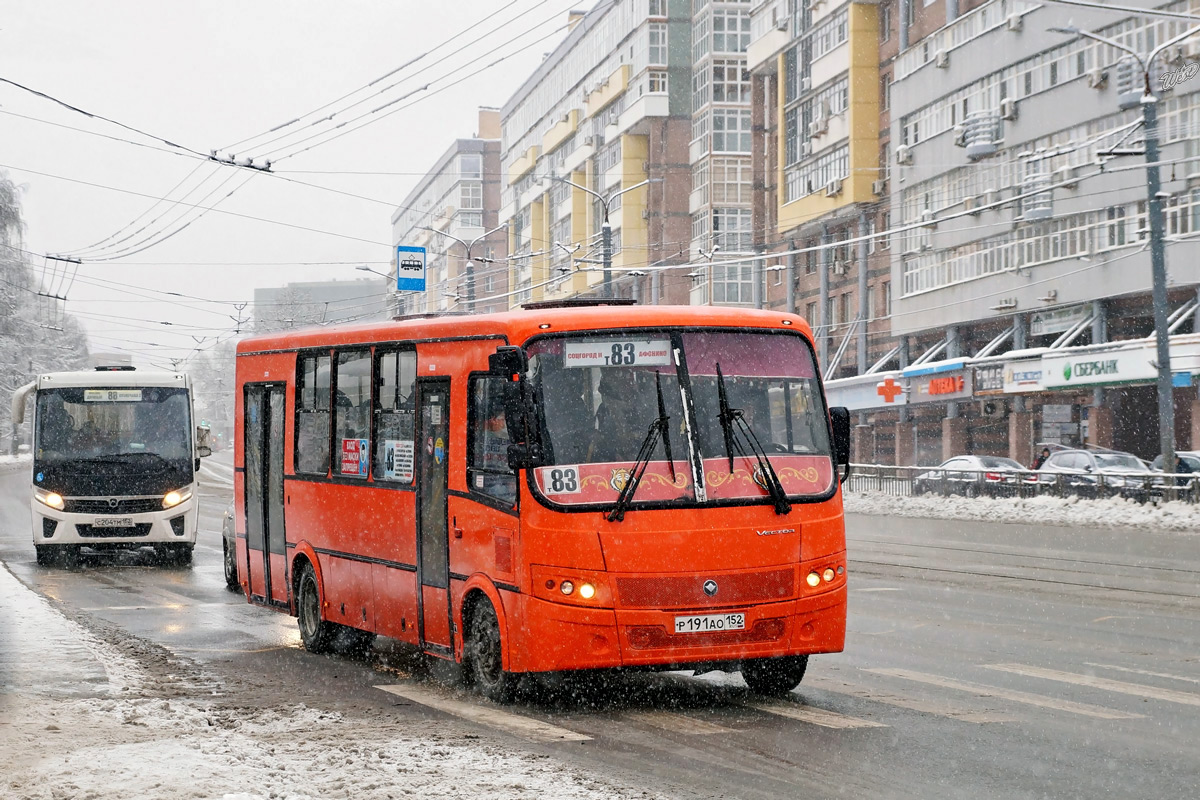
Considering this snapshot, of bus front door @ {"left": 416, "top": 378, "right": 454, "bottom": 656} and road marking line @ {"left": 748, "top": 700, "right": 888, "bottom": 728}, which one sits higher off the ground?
bus front door @ {"left": 416, "top": 378, "right": 454, "bottom": 656}

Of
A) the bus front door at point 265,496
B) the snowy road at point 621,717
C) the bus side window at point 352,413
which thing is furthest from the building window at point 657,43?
the bus side window at point 352,413

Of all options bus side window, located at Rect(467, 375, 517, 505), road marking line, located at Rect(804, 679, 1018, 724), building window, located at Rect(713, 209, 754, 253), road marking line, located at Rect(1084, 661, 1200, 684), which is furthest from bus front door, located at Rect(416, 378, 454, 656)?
building window, located at Rect(713, 209, 754, 253)

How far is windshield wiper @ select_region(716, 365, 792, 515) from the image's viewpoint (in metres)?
9.70

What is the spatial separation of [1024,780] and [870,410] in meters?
59.2

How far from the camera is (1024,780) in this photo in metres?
7.20

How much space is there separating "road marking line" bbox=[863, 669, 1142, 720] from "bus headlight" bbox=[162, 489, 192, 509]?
45.5 feet

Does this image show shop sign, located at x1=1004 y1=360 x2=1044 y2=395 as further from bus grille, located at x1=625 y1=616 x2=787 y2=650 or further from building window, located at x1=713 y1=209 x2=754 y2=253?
bus grille, located at x1=625 y1=616 x2=787 y2=650

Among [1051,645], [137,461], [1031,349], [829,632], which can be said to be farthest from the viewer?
[1031,349]

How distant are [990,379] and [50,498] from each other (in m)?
37.1

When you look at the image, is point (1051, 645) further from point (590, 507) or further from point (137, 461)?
point (137, 461)

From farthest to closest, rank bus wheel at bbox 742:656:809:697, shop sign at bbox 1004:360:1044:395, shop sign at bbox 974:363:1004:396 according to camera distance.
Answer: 1. shop sign at bbox 974:363:1004:396
2. shop sign at bbox 1004:360:1044:395
3. bus wheel at bbox 742:656:809:697

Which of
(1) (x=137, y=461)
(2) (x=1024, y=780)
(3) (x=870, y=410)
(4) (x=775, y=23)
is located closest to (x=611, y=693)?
(2) (x=1024, y=780)

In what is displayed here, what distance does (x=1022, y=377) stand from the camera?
169 feet

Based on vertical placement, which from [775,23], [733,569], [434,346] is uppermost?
[775,23]
